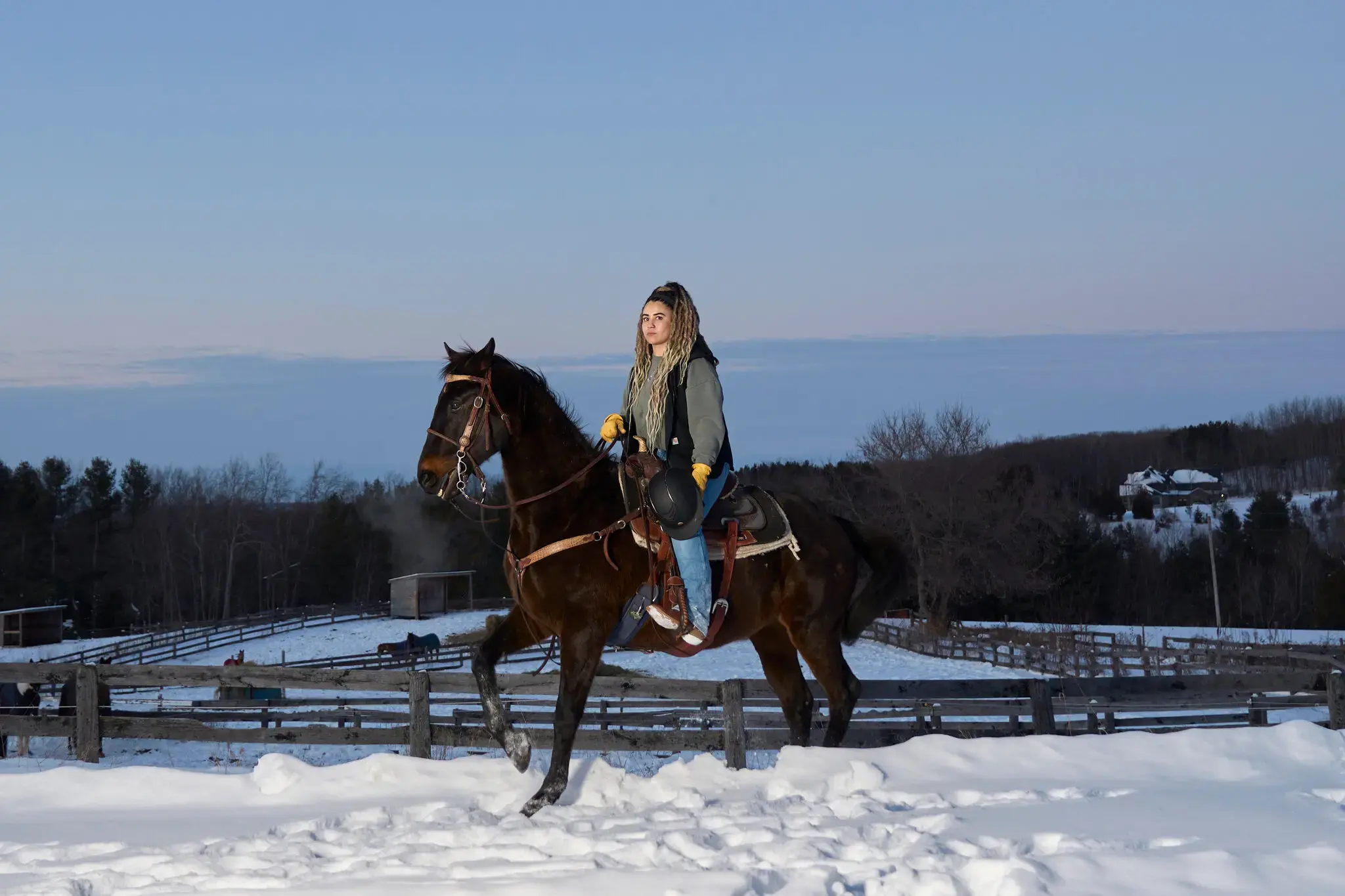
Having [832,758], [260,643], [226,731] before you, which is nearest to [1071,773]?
[832,758]

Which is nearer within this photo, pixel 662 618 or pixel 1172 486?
pixel 662 618

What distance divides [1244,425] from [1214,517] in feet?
117

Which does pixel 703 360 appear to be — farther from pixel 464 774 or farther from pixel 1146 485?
pixel 1146 485

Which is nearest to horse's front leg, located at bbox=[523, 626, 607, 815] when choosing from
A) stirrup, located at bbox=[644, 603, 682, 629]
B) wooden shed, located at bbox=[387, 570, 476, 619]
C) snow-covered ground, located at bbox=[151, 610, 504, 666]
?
stirrup, located at bbox=[644, 603, 682, 629]

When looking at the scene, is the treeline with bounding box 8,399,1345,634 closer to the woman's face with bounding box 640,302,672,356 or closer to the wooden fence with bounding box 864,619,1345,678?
the wooden fence with bounding box 864,619,1345,678

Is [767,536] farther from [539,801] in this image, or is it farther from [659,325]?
[539,801]

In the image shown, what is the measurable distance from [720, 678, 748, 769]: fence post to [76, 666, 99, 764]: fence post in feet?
18.4

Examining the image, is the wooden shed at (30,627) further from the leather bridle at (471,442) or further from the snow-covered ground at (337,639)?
the leather bridle at (471,442)

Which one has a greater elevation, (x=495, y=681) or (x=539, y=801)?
(x=495, y=681)

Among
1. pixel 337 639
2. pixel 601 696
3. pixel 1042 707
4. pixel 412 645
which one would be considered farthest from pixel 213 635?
pixel 1042 707

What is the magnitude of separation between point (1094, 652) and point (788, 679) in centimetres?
2233

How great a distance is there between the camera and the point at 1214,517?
61750 mm

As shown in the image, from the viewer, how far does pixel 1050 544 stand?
4403cm

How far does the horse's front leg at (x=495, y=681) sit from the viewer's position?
6.12 meters
